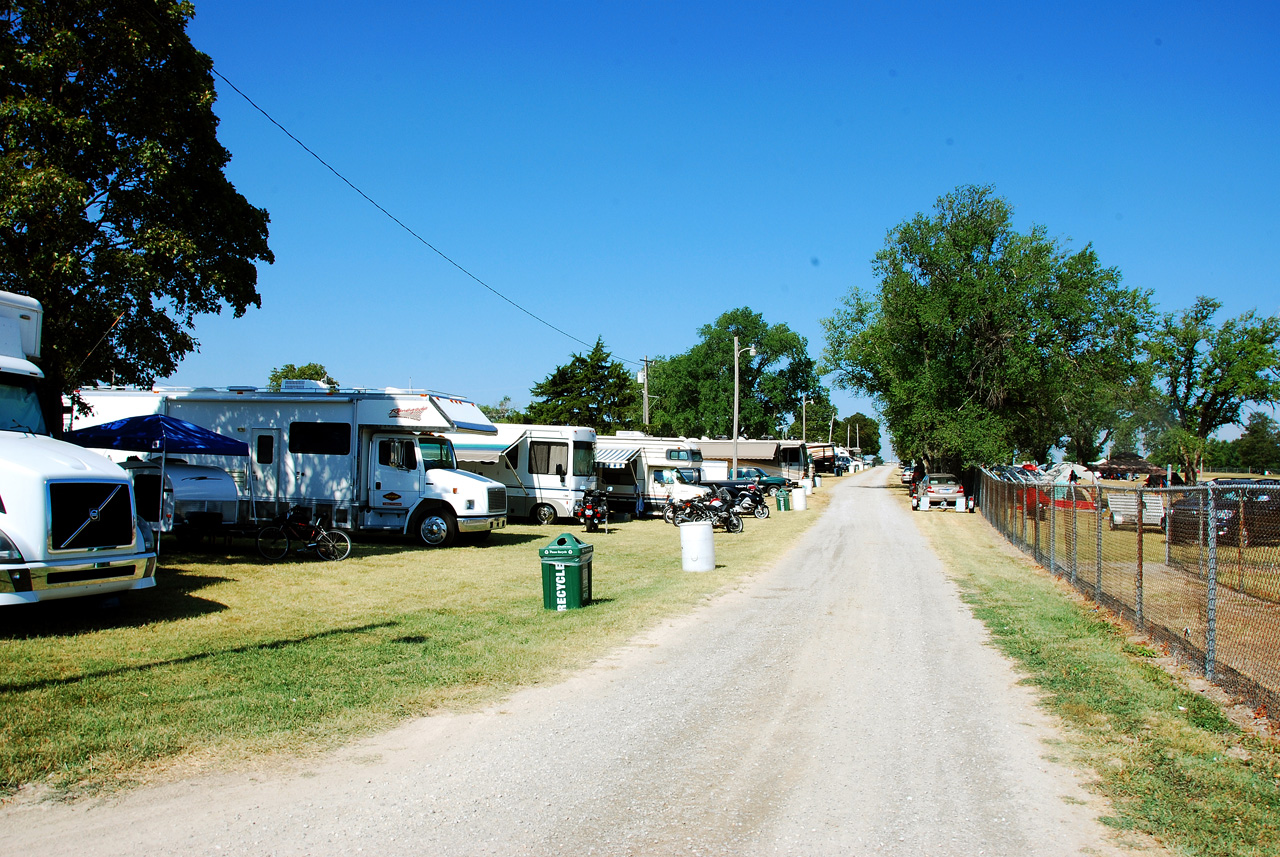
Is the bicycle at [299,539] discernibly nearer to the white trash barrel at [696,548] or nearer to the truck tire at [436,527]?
the truck tire at [436,527]

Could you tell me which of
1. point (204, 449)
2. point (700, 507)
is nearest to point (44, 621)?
point (204, 449)

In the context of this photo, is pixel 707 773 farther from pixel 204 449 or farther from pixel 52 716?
pixel 204 449

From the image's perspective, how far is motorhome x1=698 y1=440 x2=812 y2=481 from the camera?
188 feet

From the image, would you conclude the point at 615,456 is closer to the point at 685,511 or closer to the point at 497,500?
the point at 685,511

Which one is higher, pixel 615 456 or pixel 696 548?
pixel 615 456

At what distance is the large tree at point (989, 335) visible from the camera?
4228 cm

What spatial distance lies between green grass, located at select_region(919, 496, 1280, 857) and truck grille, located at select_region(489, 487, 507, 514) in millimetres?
10927

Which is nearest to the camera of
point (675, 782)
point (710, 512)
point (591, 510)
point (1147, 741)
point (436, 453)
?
point (675, 782)

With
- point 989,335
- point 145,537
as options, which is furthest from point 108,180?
point 989,335

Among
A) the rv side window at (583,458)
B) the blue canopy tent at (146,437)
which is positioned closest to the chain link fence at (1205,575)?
the blue canopy tent at (146,437)

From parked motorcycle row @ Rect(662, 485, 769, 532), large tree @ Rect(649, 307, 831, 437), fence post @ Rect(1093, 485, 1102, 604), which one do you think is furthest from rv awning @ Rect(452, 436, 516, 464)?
large tree @ Rect(649, 307, 831, 437)

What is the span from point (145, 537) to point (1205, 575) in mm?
11370

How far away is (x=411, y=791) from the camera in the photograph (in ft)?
15.4

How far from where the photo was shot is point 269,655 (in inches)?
304
